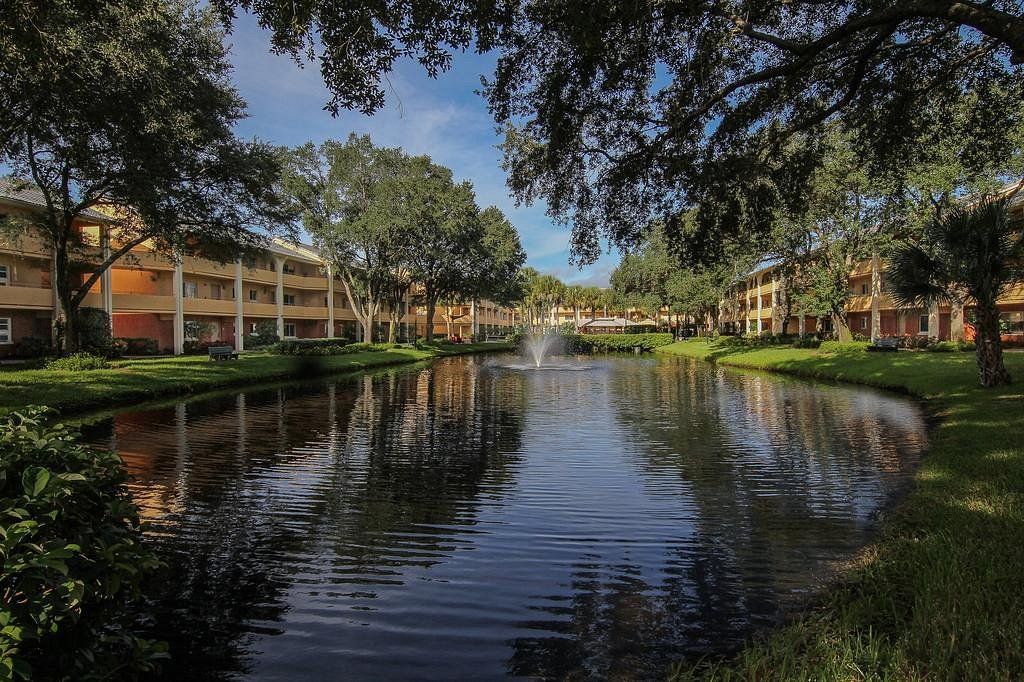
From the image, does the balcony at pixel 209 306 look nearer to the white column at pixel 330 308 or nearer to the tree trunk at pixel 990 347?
the white column at pixel 330 308

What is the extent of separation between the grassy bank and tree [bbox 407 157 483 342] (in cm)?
1341

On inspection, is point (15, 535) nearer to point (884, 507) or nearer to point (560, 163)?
point (884, 507)

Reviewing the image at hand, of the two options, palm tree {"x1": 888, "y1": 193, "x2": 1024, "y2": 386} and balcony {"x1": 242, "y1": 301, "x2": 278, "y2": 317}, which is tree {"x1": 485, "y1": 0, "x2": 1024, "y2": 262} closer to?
palm tree {"x1": 888, "y1": 193, "x2": 1024, "y2": 386}

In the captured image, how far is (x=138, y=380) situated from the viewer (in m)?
20.1

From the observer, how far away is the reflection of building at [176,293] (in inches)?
1262

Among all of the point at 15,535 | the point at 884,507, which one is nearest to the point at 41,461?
the point at 15,535

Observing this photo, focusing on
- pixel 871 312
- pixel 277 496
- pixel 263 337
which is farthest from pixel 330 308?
pixel 277 496

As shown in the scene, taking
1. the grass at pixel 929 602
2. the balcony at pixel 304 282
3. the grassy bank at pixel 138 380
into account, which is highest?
the balcony at pixel 304 282

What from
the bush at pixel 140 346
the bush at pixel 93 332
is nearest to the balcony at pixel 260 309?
the bush at pixel 140 346

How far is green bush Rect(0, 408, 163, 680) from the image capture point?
7.52 feet

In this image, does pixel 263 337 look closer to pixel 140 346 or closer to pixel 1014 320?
pixel 140 346

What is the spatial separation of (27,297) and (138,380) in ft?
60.7

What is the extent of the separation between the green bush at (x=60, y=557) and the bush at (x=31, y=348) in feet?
117

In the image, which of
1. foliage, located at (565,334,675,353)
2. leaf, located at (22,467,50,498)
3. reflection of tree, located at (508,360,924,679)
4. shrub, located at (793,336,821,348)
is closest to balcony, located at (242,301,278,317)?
foliage, located at (565,334,675,353)
